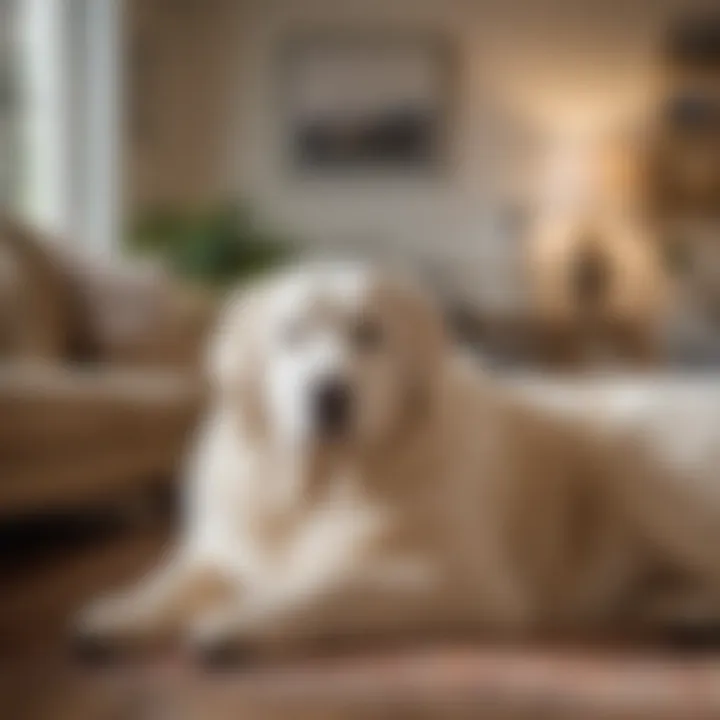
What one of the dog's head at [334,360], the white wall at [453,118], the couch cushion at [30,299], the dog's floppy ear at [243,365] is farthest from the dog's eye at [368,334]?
the white wall at [453,118]

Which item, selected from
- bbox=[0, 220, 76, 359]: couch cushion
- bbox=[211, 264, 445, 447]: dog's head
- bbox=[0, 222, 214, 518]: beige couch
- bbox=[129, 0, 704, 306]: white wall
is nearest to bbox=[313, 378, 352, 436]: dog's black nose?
bbox=[211, 264, 445, 447]: dog's head

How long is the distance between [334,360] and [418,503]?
0.23 meters

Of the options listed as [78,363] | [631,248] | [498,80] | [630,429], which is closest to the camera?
[630,429]

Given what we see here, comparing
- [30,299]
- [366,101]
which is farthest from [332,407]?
[366,101]

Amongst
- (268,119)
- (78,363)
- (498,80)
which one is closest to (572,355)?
(498,80)

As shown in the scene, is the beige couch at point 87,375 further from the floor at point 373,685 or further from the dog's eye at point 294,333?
the dog's eye at point 294,333

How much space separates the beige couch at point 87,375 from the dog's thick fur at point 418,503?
0.34 meters

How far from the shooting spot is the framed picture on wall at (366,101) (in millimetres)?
5227

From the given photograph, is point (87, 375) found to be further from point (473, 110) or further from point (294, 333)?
point (473, 110)

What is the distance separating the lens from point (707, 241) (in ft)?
16.9

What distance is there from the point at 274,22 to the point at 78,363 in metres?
2.77

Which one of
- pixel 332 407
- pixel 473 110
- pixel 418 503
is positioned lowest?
pixel 418 503

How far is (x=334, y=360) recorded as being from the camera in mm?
1782

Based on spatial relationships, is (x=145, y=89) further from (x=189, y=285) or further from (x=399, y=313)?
(x=399, y=313)
